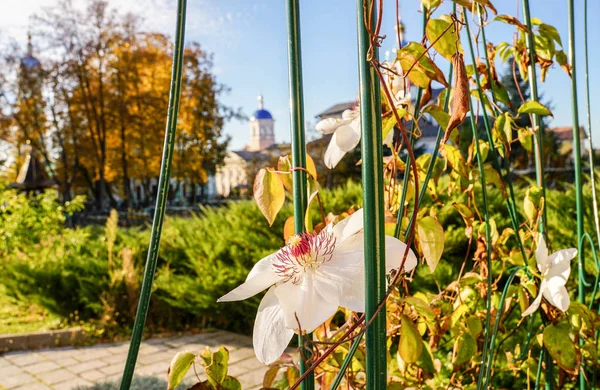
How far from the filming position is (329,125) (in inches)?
32.0

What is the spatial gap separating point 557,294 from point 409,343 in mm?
353

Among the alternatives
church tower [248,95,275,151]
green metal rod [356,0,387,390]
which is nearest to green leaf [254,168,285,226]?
green metal rod [356,0,387,390]

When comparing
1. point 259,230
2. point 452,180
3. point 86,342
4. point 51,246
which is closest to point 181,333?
point 86,342

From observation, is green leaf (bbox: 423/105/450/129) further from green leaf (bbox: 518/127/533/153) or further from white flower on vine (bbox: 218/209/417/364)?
green leaf (bbox: 518/127/533/153)

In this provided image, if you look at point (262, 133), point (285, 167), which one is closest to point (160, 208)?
point (285, 167)

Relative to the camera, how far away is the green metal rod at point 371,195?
45 centimetres

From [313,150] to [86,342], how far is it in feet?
54.9

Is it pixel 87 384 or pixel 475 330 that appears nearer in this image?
pixel 475 330

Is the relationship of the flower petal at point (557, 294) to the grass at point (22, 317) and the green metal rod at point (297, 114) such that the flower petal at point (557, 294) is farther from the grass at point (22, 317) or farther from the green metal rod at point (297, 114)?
the grass at point (22, 317)

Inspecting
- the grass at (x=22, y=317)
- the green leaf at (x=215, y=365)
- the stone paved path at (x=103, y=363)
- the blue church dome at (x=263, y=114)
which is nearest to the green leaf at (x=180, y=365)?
the green leaf at (x=215, y=365)

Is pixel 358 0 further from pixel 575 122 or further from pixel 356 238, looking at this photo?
pixel 575 122

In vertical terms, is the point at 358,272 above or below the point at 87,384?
above

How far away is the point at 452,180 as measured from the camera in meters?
1.18

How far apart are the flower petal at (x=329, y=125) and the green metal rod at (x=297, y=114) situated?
15cm
